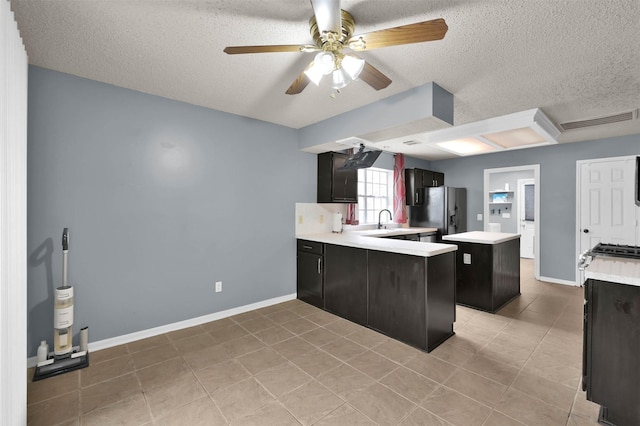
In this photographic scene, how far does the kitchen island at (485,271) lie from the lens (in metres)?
3.50

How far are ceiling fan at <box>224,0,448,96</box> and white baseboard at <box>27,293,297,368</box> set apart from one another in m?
2.75

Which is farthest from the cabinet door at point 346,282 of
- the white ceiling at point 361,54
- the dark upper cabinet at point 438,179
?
the dark upper cabinet at point 438,179

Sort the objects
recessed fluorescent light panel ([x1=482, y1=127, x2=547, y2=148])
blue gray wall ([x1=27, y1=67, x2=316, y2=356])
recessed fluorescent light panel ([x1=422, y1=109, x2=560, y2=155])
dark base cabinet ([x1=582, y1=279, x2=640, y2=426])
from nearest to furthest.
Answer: dark base cabinet ([x1=582, y1=279, x2=640, y2=426])
blue gray wall ([x1=27, y1=67, x2=316, y2=356])
recessed fluorescent light panel ([x1=422, y1=109, x2=560, y2=155])
recessed fluorescent light panel ([x1=482, y1=127, x2=547, y2=148])

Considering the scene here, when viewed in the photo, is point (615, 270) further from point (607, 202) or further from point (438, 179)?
point (438, 179)

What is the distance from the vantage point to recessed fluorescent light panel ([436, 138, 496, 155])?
412cm

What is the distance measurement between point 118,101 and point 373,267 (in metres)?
3.00

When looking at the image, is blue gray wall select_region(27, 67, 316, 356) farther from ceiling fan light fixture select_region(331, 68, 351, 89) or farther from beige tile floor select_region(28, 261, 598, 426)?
ceiling fan light fixture select_region(331, 68, 351, 89)

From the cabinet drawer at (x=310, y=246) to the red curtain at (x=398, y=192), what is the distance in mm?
2422

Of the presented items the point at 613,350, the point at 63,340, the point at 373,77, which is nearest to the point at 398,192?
the point at 373,77

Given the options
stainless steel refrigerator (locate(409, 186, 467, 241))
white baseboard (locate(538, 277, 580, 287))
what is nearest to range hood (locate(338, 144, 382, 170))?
stainless steel refrigerator (locate(409, 186, 467, 241))

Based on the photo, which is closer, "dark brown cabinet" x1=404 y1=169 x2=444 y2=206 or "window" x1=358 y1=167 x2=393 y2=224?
"window" x1=358 y1=167 x2=393 y2=224

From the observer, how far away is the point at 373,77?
1930 millimetres

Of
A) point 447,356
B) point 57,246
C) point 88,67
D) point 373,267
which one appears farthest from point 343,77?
point 57,246

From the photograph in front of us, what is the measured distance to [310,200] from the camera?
428 centimetres
